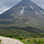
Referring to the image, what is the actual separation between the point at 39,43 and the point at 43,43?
0.72 m

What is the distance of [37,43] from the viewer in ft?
93.5

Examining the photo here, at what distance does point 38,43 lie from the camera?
28094 mm

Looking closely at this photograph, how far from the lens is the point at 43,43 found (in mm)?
27781

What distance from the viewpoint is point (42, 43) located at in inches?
1099

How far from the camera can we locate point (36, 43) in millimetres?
28828

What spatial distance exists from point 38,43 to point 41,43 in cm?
58

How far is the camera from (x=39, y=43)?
27797mm

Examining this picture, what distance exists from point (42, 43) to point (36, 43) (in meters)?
1.36

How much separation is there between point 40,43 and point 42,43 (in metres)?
0.43

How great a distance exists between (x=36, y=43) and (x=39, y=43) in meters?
1.13

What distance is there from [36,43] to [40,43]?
1267 mm

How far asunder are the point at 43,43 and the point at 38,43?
928 millimetres

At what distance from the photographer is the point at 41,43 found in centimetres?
2783

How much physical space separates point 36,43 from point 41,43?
4.25 ft
